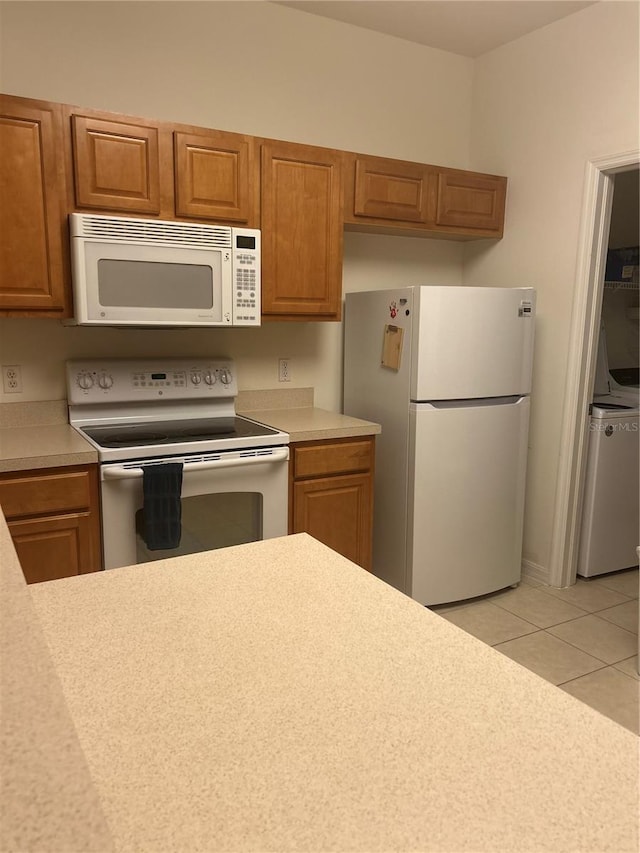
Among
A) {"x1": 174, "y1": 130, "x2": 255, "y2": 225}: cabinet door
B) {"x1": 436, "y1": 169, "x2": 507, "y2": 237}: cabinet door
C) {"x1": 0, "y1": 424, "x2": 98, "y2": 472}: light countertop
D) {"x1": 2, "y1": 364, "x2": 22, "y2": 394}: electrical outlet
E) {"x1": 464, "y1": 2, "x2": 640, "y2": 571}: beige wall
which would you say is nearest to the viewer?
{"x1": 0, "y1": 424, "x2": 98, "y2": 472}: light countertop

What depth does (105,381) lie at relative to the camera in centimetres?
276

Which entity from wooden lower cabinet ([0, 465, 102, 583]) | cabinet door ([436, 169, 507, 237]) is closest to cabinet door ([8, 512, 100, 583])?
wooden lower cabinet ([0, 465, 102, 583])

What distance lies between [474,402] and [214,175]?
153cm

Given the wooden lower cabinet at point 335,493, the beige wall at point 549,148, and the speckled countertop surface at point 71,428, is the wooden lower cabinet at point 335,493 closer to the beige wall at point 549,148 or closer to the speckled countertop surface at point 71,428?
the speckled countertop surface at point 71,428

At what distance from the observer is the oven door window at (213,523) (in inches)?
96.6

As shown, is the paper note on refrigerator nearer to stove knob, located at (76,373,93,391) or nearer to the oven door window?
the oven door window

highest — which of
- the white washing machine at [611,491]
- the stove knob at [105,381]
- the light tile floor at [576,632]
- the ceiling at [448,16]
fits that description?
the ceiling at [448,16]

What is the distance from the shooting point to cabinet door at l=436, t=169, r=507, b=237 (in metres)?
3.24

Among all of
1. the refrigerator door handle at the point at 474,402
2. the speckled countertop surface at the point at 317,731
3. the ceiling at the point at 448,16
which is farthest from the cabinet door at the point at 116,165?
the speckled countertop surface at the point at 317,731

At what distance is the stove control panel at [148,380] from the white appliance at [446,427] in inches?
29.4

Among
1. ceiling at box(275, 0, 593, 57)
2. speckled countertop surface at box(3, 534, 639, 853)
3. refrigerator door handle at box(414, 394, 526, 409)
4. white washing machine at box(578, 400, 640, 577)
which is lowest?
white washing machine at box(578, 400, 640, 577)

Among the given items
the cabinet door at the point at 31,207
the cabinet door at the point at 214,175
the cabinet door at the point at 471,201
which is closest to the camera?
the cabinet door at the point at 31,207

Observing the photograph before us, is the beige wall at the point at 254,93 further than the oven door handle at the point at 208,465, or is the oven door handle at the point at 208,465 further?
the beige wall at the point at 254,93

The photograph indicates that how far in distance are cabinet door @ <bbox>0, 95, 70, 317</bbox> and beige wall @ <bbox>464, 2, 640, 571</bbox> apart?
2259 mm
